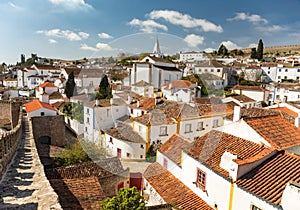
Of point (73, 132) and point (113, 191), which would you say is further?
point (73, 132)

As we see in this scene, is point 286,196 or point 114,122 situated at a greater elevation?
point 114,122

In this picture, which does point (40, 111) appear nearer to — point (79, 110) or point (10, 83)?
point (79, 110)

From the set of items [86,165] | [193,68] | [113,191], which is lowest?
[113,191]

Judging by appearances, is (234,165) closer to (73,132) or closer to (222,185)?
(222,185)

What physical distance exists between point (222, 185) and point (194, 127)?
595 centimetres

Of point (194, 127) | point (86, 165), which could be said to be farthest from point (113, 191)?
point (194, 127)

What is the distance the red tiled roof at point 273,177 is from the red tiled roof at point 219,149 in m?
0.34

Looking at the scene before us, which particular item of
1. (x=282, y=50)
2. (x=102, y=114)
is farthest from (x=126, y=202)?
(x=282, y=50)

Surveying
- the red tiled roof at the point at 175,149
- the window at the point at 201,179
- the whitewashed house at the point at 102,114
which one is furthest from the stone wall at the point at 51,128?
the window at the point at 201,179

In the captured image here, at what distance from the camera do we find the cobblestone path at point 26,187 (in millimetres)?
4078

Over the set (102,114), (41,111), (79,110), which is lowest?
(41,111)

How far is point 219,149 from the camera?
6.07 meters

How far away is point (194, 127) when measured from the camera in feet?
36.1

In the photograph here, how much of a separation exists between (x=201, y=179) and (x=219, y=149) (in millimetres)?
929
